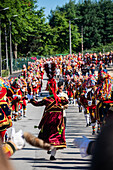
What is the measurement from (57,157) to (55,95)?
1.45m

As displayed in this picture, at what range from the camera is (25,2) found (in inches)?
2309

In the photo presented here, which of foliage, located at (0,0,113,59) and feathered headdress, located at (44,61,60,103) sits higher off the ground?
foliage, located at (0,0,113,59)

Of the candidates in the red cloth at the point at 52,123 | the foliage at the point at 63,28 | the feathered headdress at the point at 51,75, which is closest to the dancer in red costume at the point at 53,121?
the red cloth at the point at 52,123

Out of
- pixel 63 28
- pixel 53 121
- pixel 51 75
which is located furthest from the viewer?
pixel 63 28

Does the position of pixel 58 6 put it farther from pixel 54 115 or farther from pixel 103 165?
pixel 103 165

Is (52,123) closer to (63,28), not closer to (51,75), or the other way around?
(51,75)

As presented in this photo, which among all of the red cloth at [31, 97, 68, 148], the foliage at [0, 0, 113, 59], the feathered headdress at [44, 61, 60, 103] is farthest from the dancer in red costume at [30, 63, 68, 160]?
the foliage at [0, 0, 113, 59]

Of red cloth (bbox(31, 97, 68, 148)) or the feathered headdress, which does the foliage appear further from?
red cloth (bbox(31, 97, 68, 148))

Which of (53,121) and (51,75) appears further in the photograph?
(51,75)

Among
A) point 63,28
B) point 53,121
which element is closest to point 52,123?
point 53,121

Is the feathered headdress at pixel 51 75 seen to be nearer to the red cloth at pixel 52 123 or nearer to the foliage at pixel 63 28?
the red cloth at pixel 52 123

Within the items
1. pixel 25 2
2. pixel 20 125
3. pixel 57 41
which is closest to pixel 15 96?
pixel 20 125

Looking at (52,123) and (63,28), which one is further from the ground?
(63,28)

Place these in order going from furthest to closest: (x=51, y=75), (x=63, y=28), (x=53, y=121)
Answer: (x=63, y=28) < (x=51, y=75) < (x=53, y=121)
